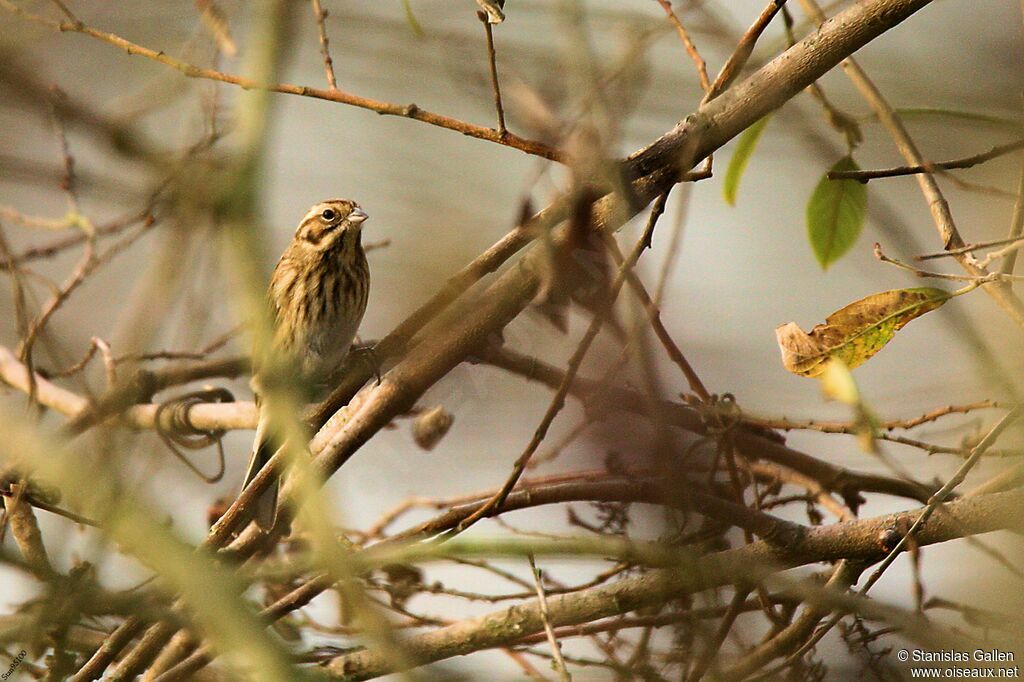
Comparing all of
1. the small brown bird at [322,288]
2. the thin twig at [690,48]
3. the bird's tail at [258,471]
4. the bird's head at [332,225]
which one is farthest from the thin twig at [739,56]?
the bird's head at [332,225]

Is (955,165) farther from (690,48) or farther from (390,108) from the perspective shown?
(390,108)

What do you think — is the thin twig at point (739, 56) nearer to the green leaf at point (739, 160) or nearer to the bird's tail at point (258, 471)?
the green leaf at point (739, 160)

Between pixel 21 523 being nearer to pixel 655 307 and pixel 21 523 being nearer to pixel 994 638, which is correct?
pixel 655 307

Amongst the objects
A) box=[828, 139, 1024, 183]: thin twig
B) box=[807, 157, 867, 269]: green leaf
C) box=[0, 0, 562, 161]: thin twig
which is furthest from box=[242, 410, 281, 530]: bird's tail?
box=[807, 157, 867, 269]: green leaf

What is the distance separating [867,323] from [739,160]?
105 cm

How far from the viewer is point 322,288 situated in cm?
507

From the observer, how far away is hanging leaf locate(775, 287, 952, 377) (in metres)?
2.54

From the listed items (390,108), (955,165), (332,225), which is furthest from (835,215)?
(332,225)

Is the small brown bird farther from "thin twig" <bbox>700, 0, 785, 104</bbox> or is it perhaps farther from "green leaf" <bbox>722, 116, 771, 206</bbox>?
"thin twig" <bbox>700, 0, 785, 104</bbox>

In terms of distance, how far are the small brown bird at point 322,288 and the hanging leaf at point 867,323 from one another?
97.1 inches

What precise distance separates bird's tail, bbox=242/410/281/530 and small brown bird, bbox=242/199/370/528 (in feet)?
1.90

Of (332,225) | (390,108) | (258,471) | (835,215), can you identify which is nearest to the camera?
(390,108)

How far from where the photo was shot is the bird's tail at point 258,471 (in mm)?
2885

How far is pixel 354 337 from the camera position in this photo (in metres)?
4.97
